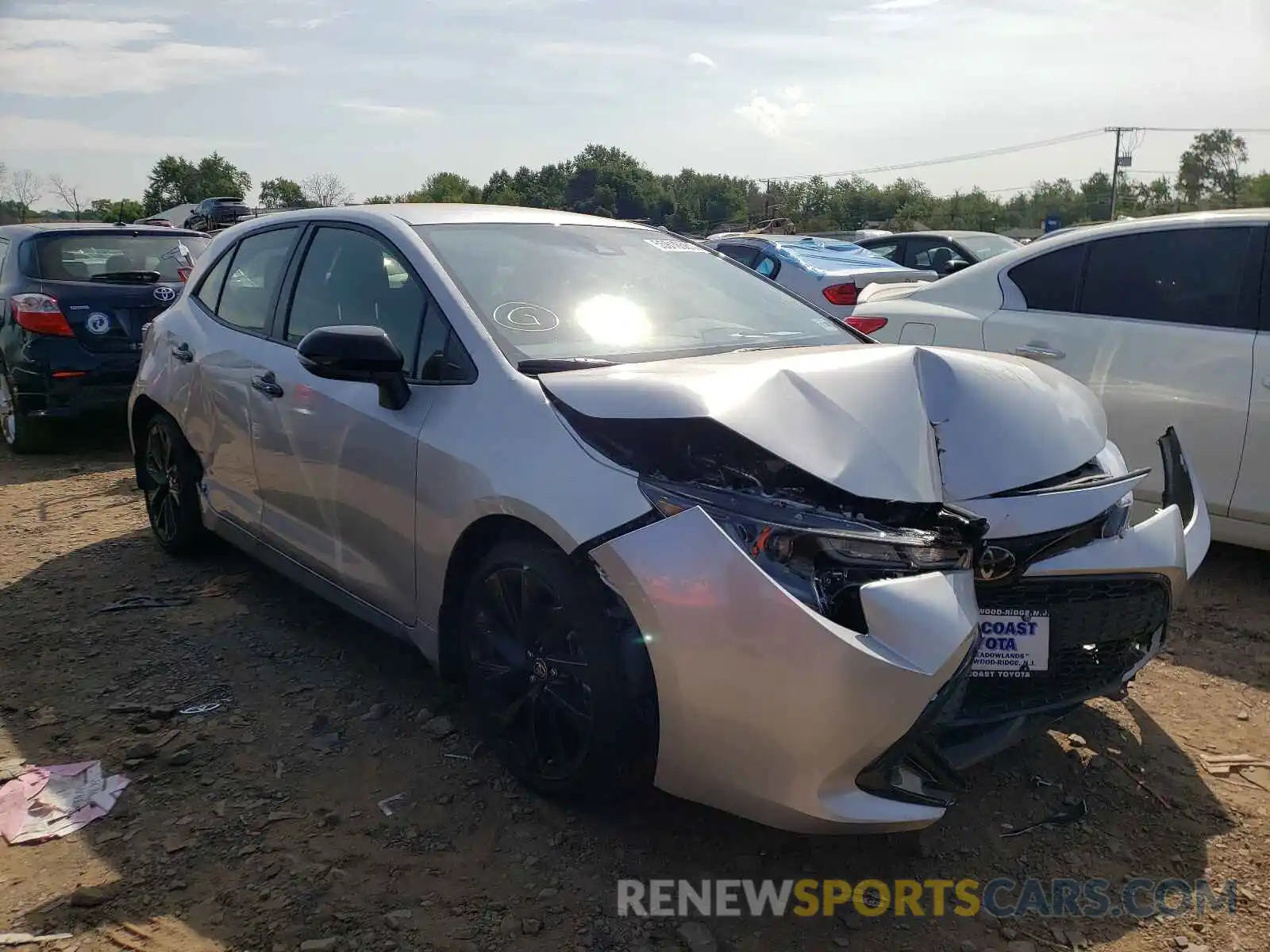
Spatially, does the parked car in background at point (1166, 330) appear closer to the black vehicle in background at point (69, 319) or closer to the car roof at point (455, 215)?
the car roof at point (455, 215)

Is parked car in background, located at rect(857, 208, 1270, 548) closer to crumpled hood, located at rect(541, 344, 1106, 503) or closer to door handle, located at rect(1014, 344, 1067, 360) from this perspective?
door handle, located at rect(1014, 344, 1067, 360)

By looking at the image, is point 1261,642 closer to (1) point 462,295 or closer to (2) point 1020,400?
(2) point 1020,400

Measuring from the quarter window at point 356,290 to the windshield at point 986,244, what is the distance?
1051 centimetres

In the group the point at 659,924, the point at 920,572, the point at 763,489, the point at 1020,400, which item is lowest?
the point at 659,924

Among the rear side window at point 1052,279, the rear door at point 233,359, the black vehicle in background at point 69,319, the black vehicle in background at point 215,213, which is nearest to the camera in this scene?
the rear door at point 233,359

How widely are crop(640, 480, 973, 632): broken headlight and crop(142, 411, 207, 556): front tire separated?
3.12 m

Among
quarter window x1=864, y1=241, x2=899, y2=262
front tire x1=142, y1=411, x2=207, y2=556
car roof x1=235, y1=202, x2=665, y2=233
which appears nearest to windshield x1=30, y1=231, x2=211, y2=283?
front tire x1=142, y1=411, x2=207, y2=556

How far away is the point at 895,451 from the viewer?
232 cm

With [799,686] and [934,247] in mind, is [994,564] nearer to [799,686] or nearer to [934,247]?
[799,686]

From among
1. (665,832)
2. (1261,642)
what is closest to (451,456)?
(665,832)

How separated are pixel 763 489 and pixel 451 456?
94cm

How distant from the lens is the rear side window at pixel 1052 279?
15.7 feet

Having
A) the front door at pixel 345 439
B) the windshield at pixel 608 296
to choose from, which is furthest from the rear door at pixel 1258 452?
the front door at pixel 345 439

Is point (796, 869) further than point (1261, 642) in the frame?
No
